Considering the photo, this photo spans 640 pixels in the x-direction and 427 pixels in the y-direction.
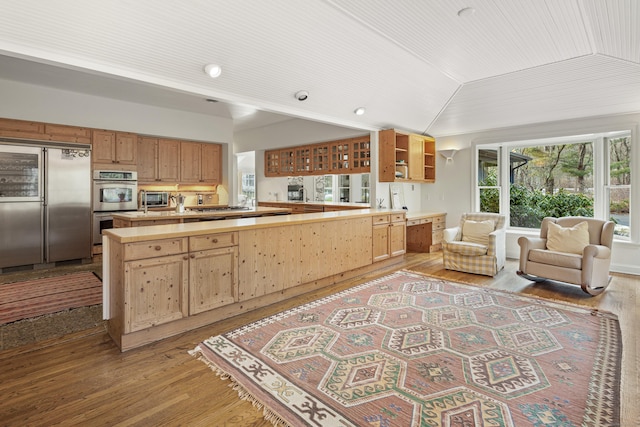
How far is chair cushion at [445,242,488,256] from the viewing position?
4715mm

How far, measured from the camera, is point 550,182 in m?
5.79

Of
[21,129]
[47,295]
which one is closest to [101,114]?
[21,129]

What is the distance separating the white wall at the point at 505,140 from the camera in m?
4.75

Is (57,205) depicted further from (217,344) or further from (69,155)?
(217,344)

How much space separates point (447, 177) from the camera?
6723 mm

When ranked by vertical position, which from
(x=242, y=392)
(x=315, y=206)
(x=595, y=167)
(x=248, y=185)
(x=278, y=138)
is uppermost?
Answer: (x=278, y=138)

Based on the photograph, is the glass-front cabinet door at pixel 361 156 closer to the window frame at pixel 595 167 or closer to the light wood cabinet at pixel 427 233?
the light wood cabinet at pixel 427 233

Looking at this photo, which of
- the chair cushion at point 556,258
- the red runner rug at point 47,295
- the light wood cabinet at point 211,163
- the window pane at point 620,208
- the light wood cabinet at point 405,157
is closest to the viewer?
the red runner rug at point 47,295

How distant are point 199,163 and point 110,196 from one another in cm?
202

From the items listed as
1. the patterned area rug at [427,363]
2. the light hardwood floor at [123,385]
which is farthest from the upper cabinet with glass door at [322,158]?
the light hardwood floor at [123,385]

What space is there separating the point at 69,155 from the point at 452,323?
6.02 m

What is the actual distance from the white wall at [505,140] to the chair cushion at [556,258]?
1.59 meters

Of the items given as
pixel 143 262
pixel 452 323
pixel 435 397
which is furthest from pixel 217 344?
pixel 452 323

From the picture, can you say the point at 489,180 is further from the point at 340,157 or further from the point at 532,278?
the point at 340,157
